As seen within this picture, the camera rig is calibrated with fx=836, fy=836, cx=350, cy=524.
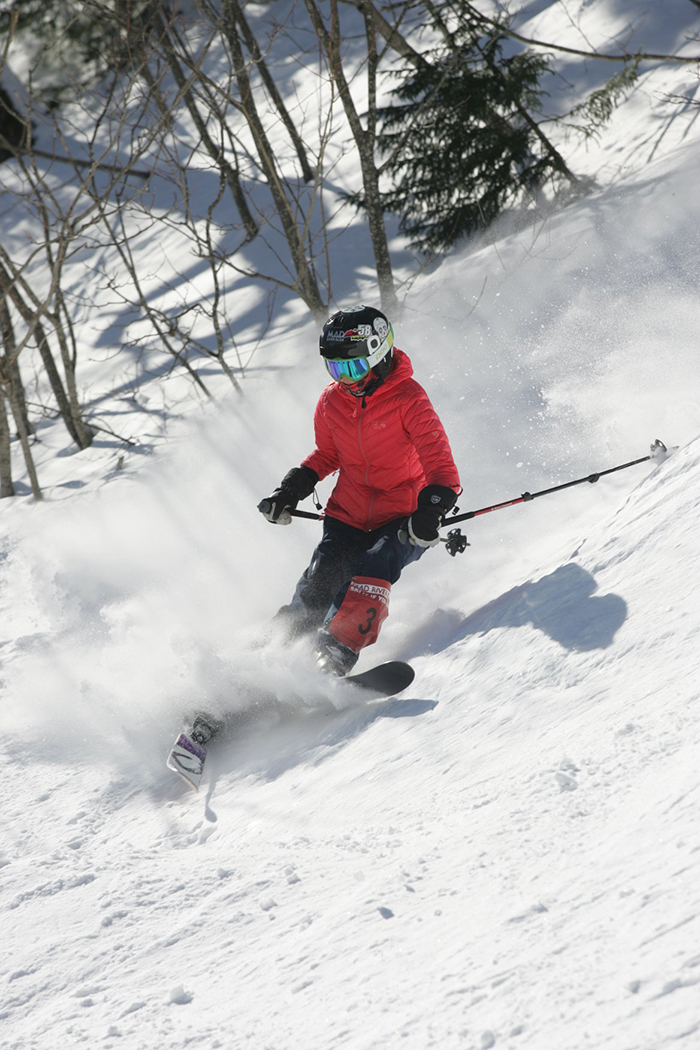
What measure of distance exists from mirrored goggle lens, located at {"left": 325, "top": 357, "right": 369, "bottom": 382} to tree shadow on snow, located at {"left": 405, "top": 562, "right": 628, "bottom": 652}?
4.07ft

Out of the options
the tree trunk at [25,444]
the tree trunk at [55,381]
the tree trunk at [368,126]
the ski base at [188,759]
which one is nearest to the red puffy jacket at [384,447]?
the ski base at [188,759]

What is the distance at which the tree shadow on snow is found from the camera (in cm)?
296

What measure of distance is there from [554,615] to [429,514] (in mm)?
747

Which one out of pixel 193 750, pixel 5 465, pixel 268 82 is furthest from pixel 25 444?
pixel 268 82

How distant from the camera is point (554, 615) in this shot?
3.26 meters

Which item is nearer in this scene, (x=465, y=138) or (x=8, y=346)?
(x=8, y=346)

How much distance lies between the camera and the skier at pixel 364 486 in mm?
3717

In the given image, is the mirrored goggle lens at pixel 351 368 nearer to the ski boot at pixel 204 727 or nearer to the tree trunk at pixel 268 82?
the ski boot at pixel 204 727

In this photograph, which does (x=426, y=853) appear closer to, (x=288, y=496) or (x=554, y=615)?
(x=554, y=615)

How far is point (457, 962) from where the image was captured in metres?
Result: 1.76

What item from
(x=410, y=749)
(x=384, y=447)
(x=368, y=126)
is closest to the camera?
(x=410, y=749)

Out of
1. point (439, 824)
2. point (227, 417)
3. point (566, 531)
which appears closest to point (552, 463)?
point (566, 531)

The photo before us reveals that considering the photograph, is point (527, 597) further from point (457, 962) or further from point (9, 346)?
point (9, 346)

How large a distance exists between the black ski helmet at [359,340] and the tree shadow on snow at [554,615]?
1238 millimetres
